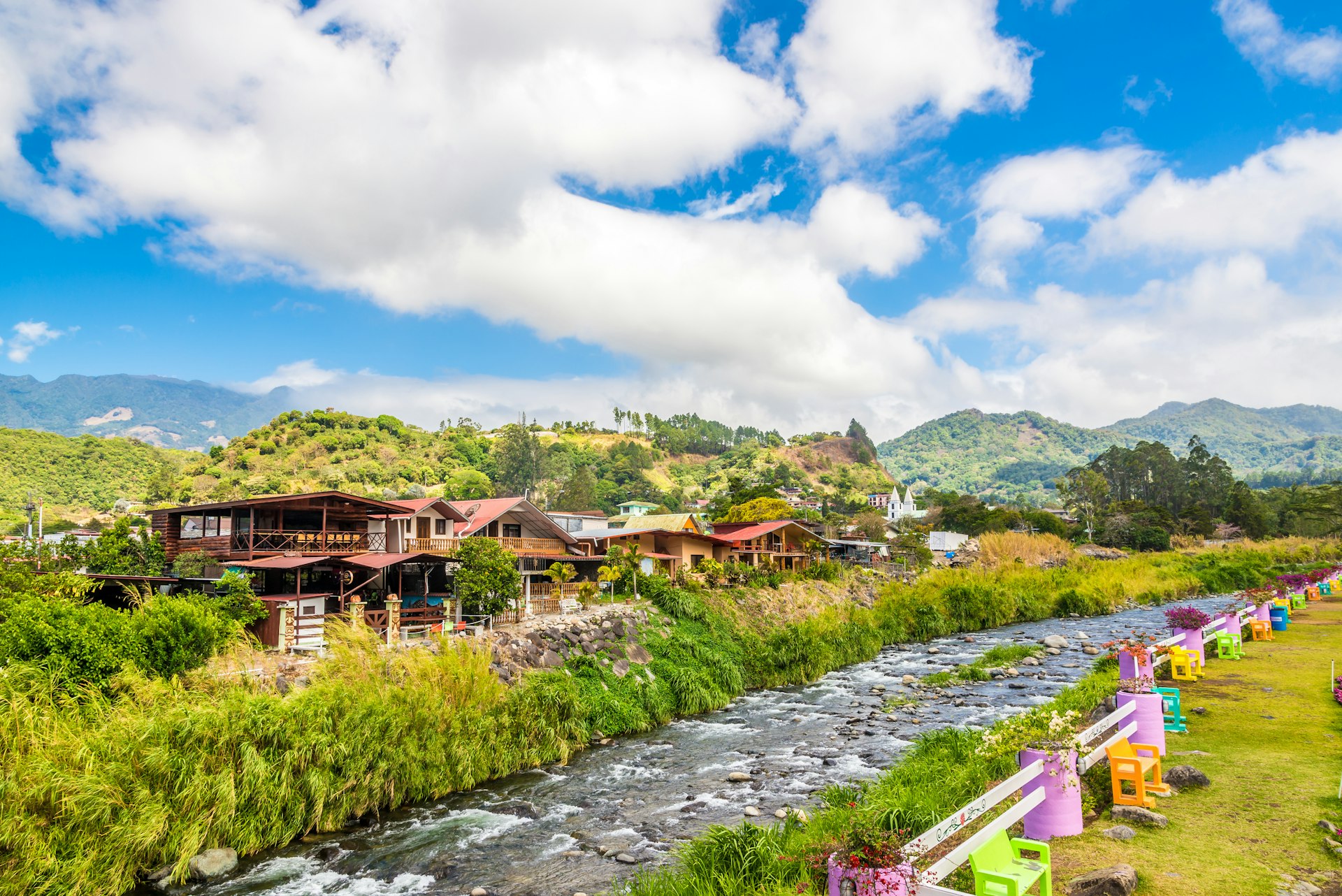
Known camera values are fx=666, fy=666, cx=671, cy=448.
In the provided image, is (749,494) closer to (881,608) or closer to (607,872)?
(881,608)

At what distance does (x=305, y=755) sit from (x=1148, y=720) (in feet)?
45.9

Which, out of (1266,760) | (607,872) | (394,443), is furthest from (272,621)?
(394,443)

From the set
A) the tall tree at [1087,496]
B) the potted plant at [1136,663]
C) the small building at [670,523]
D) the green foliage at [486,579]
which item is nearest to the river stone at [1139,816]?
the potted plant at [1136,663]

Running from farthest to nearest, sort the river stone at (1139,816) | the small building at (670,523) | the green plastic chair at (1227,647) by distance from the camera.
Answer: the small building at (670,523)
the green plastic chair at (1227,647)
the river stone at (1139,816)

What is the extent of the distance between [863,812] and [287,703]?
11006 millimetres

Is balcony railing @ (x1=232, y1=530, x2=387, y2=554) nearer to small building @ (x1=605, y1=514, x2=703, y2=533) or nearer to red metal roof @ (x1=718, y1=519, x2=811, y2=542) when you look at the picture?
small building @ (x1=605, y1=514, x2=703, y2=533)

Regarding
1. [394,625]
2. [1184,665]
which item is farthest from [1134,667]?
[394,625]

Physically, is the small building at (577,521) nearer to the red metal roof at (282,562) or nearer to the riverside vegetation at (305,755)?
the red metal roof at (282,562)

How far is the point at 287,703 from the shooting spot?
1304 centimetres

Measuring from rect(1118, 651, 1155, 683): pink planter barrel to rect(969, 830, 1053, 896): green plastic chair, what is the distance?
5.60 meters

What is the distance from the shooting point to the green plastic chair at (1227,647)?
1744cm

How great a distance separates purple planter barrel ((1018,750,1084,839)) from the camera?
7.48 meters

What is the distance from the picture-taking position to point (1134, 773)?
8328 mm

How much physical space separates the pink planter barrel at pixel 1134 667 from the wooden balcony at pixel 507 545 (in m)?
23.2
